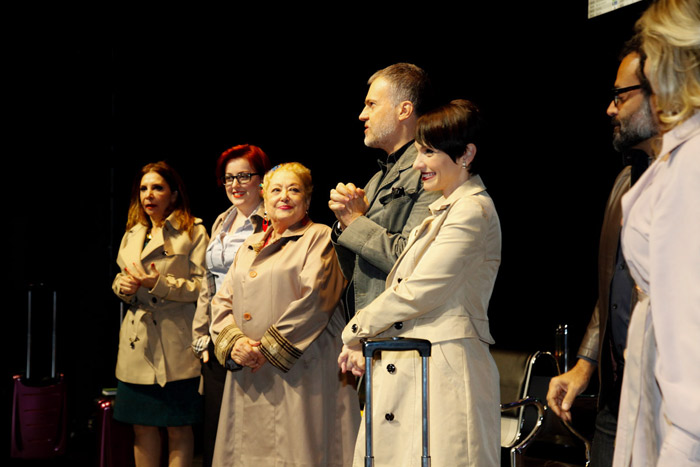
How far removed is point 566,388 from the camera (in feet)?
7.01

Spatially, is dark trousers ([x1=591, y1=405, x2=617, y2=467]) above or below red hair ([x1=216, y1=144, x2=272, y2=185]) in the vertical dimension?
below

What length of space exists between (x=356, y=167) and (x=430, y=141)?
199 cm

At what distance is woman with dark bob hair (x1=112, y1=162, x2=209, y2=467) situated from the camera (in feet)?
12.5

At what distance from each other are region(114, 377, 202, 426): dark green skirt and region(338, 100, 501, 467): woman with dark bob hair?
183 cm

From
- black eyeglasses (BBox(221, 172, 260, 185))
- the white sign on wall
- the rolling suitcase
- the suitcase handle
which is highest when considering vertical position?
the white sign on wall

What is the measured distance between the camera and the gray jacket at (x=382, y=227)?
8.00 feet

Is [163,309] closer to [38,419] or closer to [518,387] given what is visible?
[38,419]

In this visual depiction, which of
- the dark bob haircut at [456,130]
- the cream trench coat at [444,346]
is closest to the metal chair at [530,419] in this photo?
the cream trench coat at [444,346]

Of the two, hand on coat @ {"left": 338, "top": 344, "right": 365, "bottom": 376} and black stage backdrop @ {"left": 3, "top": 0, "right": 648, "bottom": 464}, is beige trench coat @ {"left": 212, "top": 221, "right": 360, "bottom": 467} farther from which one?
black stage backdrop @ {"left": 3, "top": 0, "right": 648, "bottom": 464}

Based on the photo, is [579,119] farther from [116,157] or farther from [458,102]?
[116,157]

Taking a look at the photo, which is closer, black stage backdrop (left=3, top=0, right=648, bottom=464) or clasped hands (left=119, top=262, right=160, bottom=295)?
black stage backdrop (left=3, top=0, right=648, bottom=464)

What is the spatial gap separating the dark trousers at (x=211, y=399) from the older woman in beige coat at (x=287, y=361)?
0.90 feet

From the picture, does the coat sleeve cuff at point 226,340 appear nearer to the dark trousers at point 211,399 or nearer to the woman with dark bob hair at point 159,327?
the dark trousers at point 211,399

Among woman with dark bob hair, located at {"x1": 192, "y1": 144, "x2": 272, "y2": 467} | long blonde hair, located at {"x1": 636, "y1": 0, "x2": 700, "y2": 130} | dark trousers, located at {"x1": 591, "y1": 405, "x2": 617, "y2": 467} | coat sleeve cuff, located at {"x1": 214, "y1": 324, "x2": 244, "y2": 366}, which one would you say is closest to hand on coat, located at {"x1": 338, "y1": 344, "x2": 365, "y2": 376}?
dark trousers, located at {"x1": 591, "y1": 405, "x2": 617, "y2": 467}
